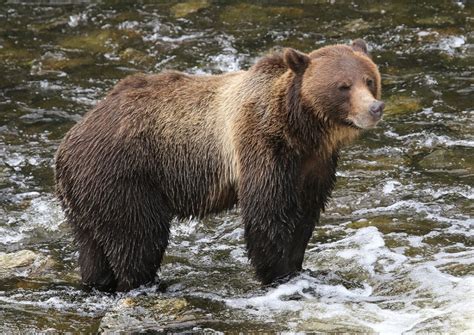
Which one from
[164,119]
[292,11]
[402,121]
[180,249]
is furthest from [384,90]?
[164,119]

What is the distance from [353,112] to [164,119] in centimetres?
162

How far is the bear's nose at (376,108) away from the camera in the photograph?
7.04 meters

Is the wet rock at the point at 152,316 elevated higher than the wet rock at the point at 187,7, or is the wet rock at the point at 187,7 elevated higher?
the wet rock at the point at 187,7

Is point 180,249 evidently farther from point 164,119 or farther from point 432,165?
point 432,165

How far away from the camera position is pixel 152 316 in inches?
281

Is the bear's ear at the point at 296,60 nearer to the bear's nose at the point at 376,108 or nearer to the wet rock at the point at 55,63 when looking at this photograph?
the bear's nose at the point at 376,108

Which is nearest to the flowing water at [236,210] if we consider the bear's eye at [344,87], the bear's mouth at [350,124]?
the bear's mouth at [350,124]

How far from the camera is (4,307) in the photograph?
761cm

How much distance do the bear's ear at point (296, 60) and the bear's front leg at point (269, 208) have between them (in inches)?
28.4

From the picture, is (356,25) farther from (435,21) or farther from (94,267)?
(94,267)

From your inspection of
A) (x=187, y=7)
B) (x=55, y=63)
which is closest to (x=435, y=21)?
(x=187, y=7)

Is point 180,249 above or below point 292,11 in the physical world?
below

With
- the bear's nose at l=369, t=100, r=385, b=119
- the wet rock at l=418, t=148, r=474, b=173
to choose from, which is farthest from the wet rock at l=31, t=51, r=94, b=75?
the bear's nose at l=369, t=100, r=385, b=119

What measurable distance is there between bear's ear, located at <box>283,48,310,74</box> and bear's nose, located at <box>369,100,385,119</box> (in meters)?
0.72
